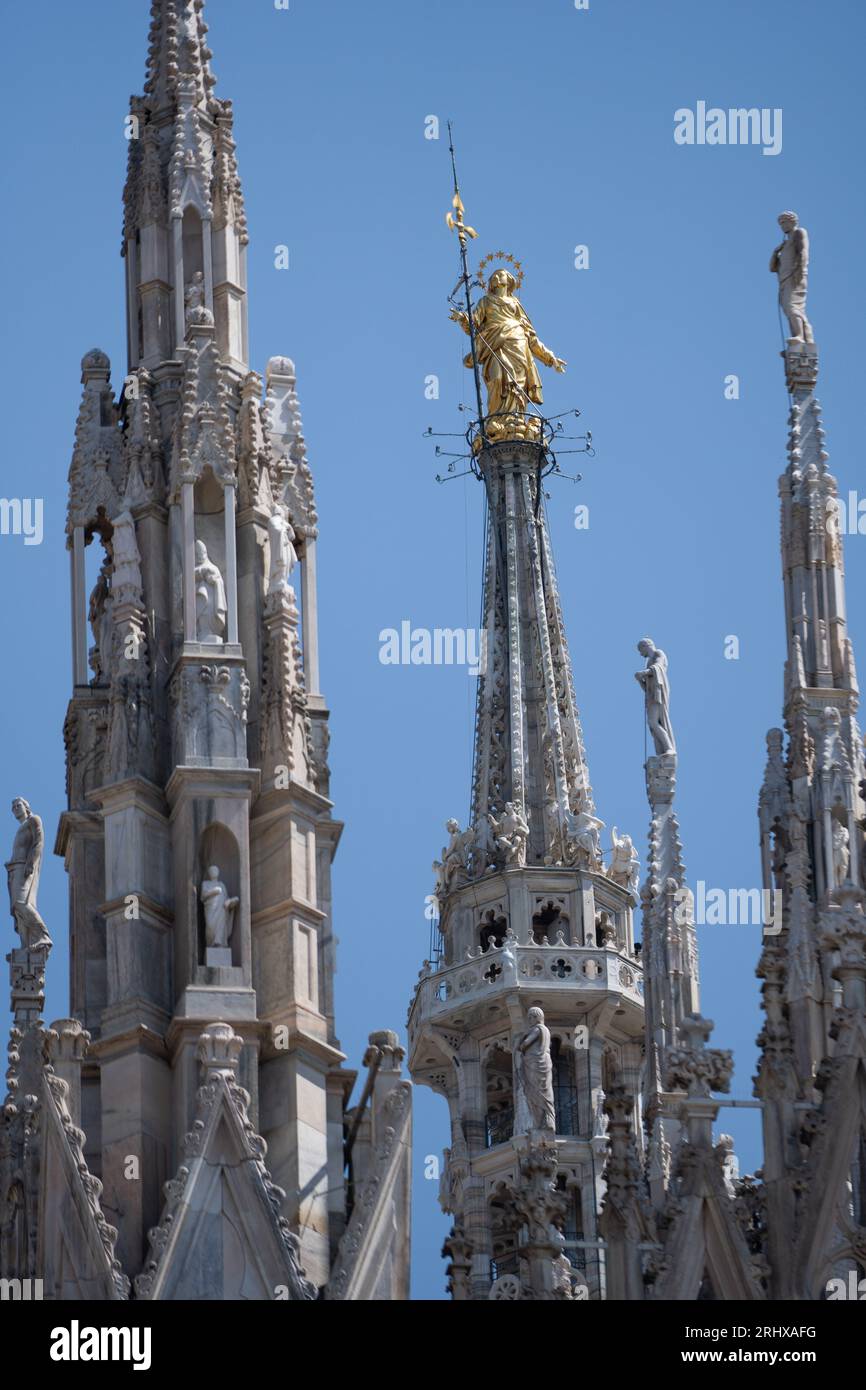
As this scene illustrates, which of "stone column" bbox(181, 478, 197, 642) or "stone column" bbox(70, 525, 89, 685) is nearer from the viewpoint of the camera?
"stone column" bbox(181, 478, 197, 642)

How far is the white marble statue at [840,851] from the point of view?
41812 mm

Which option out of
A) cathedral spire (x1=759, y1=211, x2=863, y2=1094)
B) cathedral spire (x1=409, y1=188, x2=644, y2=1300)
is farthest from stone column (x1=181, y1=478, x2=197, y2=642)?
cathedral spire (x1=409, y1=188, x2=644, y2=1300)

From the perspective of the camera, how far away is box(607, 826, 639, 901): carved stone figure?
76.2 m

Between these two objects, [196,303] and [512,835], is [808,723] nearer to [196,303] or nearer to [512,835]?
[196,303]

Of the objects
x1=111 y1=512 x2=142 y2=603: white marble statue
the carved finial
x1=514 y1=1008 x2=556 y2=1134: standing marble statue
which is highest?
x1=111 y1=512 x2=142 y2=603: white marble statue

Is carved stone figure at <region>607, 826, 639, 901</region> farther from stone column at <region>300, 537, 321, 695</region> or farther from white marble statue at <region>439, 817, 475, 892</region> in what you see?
stone column at <region>300, 537, 321, 695</region>

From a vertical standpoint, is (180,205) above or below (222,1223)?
above

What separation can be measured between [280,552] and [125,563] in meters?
1.11

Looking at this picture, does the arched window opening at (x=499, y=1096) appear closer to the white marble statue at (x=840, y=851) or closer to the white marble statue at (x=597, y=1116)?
the white marble statue at (x=597, y=1116)

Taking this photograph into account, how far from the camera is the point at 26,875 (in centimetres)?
3484

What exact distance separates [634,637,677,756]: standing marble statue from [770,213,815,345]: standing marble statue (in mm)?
3393

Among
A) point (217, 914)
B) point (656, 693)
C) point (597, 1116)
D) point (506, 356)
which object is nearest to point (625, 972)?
point (597, 1116)

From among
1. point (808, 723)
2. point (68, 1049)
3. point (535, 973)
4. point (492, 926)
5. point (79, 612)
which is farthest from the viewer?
point (492, 926)
